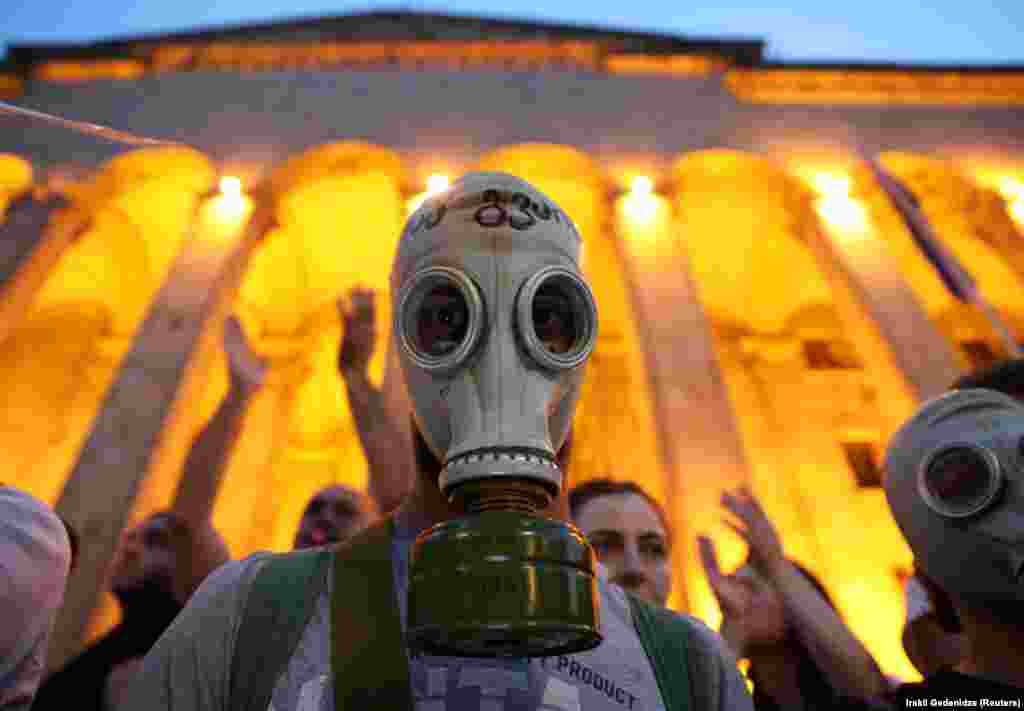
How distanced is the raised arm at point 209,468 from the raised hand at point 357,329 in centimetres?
148

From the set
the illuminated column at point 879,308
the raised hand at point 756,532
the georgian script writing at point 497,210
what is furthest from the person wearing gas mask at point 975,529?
the illuminated column at point 879,308

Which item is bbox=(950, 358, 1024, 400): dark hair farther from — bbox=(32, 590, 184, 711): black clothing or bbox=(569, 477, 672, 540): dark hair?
bbox=(32, 590, 184, 711): black clothing

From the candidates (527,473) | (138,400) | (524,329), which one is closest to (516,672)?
(527,473)

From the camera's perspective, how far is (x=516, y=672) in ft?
4.65

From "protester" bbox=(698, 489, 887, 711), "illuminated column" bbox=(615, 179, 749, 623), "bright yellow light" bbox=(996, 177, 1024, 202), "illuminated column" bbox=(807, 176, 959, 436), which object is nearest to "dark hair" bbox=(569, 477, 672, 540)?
"protester" bbox=(698, 489, 887, 711)

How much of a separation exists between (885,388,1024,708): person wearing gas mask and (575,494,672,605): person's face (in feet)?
5.25

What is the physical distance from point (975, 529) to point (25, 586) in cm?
242

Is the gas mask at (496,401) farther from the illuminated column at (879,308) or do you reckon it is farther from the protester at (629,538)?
the illuminated column at (879,308)

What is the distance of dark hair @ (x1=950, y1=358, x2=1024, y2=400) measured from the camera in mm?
2230

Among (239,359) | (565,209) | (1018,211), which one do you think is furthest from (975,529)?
(1018,211)

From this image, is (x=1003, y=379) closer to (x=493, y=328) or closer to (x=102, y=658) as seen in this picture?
(x=493, y=328)

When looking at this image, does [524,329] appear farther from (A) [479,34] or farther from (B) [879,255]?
(A) [479,34]

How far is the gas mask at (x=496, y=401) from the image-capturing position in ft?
3.87

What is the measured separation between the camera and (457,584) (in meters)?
1.18
